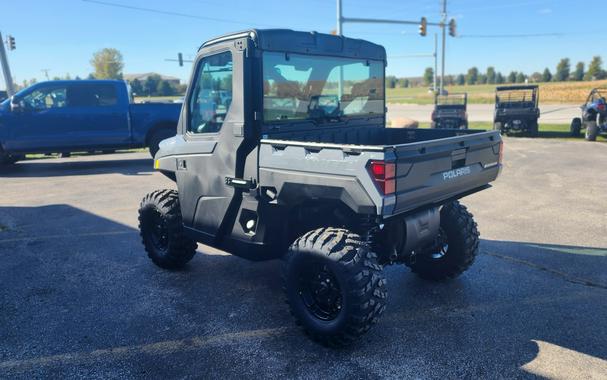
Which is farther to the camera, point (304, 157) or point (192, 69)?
point (192, 69)

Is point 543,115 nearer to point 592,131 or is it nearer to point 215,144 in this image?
point 592,131

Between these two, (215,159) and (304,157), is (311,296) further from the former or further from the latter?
(215,159)

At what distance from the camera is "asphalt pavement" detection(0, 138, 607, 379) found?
331cm

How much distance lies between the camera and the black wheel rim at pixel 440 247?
4676 mm

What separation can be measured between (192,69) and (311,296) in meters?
2.47

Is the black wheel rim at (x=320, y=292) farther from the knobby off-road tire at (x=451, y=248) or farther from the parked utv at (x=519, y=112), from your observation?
the parked utv at (x=519, y=112)

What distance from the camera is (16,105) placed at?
1185cm

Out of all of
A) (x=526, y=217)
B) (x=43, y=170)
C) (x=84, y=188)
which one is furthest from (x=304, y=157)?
(x=43, y=170)

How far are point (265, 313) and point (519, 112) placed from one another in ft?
58.3

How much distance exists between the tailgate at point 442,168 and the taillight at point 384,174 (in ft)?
0.18

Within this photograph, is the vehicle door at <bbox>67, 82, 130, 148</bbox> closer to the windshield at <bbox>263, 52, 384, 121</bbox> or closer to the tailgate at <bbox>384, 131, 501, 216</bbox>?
the windshield at <bbox>263, 52, 384, 121</bbox>

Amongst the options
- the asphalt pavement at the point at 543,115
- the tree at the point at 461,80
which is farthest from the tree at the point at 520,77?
the asphalt pavement at the point at 543,115

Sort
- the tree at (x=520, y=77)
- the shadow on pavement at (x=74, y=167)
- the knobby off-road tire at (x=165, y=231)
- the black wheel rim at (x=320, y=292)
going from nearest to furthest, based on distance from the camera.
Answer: the black wheel rim at (x=320, y=292) → the knobby off-road tire at (x=165, y=231) → the shadow on pavement at (x=74, y=167) → the tree at (x=520, y=77)

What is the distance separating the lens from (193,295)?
14.9ft
